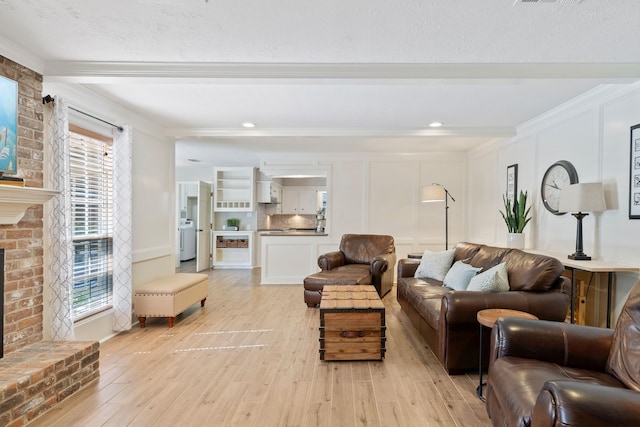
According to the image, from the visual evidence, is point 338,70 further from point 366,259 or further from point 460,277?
point 366,259

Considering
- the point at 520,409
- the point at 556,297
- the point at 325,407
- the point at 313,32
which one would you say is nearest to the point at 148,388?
the point at 325,407

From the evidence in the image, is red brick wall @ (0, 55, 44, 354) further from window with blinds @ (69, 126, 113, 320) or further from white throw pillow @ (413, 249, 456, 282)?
white throw pillow @ (413, 249, 456, 282)

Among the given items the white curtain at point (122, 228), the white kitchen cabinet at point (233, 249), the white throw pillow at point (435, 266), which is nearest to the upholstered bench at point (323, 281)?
the white throw pillow at point (435, 266)

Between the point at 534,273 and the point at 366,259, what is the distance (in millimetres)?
2743

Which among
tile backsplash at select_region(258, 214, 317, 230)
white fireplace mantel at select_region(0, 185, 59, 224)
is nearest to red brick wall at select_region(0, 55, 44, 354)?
white fireplace mantel at select_region(0, 185, 59, 224)

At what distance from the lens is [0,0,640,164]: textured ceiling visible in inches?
71.9

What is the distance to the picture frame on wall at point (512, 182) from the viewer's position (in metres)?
4.27

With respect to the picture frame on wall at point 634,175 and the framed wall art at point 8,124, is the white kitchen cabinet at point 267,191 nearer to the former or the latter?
the framed wall art at point 8,124

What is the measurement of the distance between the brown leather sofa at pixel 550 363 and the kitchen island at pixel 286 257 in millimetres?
4121

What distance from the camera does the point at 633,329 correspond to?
1542mm

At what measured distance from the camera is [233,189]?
7.50 m

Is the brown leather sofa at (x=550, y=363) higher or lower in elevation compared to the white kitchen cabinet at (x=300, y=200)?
lower

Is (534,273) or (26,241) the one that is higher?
(26,241)

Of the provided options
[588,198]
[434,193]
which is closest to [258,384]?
[588,198]
